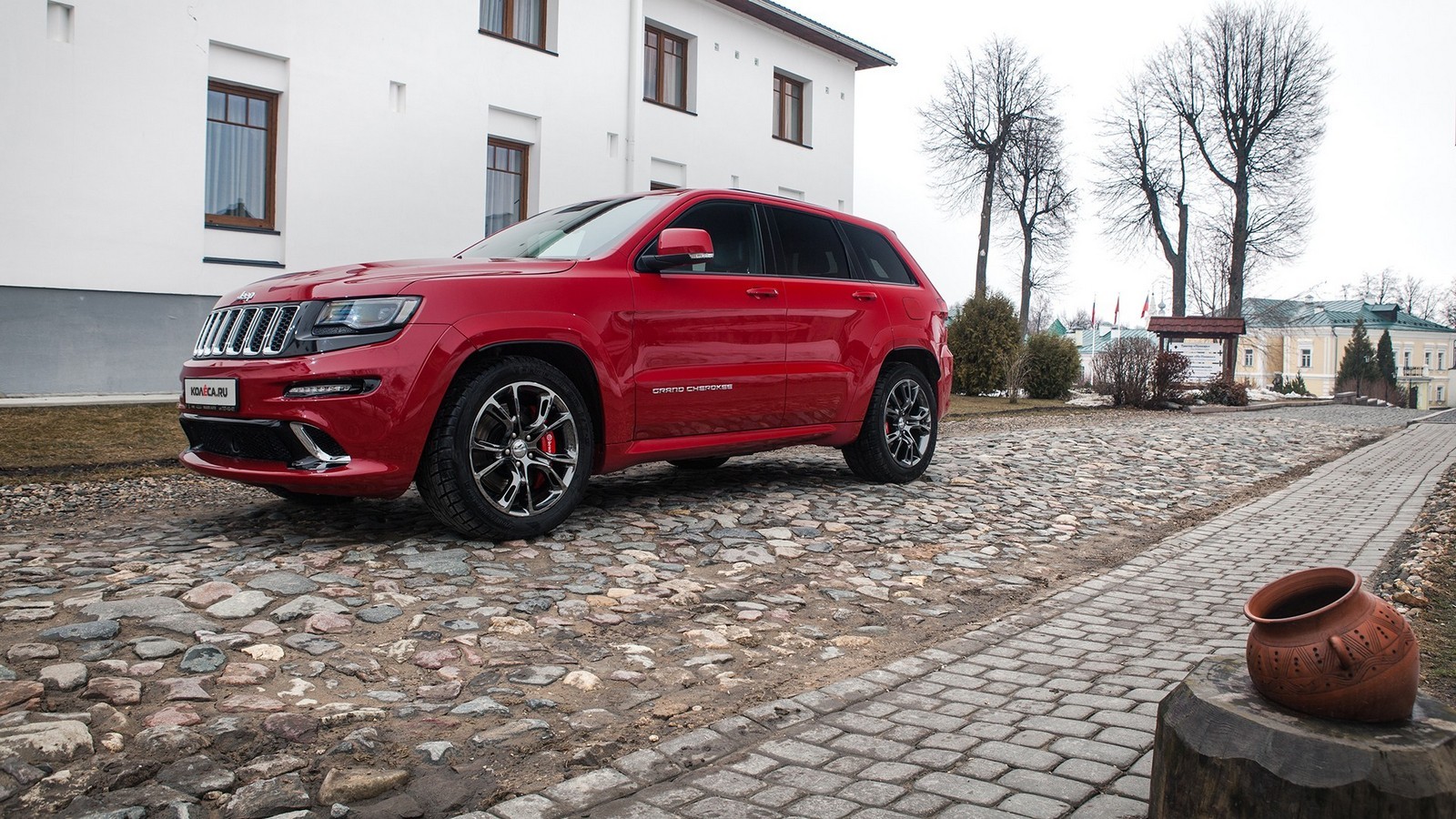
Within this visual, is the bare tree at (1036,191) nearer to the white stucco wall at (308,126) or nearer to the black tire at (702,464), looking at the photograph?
the white stucco wall at (308,126)

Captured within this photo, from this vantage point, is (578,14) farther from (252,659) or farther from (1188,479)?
(252,659)

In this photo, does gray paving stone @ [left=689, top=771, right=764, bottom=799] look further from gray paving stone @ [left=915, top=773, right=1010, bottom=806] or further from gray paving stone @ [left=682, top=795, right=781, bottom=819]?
gray paving stone @ [left=915, top=773, right=1010, bottom=806]

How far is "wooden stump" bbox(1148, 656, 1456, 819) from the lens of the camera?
2131 mm

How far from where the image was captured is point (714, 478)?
7.78 m

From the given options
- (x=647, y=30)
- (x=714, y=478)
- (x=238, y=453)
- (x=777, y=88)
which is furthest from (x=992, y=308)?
(x=238, y=453)

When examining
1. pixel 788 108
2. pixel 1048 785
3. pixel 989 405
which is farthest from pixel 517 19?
pixel 1048 785

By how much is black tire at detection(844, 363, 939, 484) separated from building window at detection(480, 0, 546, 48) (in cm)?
1150

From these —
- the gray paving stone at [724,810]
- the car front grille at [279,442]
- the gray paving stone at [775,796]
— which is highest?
the car front grille at [279,442]

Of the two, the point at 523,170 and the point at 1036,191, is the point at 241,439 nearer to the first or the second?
the point at 523,170

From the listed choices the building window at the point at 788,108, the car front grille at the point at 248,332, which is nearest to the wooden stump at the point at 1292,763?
the car front grille at the point at 248,332

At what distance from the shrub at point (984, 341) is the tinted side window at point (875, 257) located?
14747mm

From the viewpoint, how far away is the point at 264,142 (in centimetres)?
1395

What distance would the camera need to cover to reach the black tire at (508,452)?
5004 mm

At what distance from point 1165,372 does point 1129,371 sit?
729 millimetres
